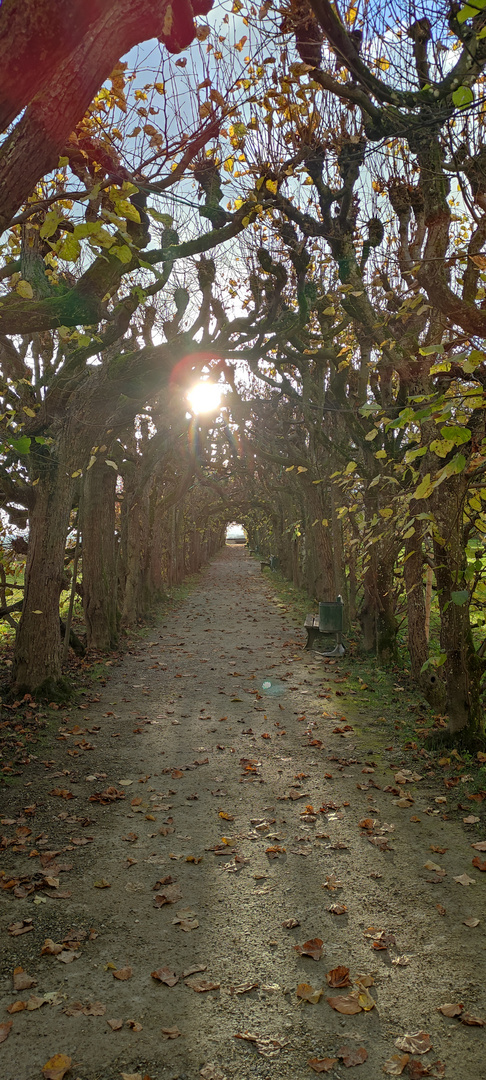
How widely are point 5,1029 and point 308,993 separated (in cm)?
144

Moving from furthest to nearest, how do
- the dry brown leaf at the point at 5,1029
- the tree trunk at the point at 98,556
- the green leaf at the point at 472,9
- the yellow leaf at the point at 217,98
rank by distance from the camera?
1. the tree trunk at the point at 98,556
2. the yellow leaf at the point at 217,98
3. the dry brown leaf at the point at 5,1029
4. the green leaf at the point at 472,9

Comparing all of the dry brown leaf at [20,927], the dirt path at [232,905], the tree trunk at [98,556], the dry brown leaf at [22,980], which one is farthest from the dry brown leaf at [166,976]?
the tree trunk at [98,556]

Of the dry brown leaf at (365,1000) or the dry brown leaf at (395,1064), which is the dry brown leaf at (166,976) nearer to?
the dry brown leaf at (365,1000)

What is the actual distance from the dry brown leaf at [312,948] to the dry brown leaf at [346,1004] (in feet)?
1.20

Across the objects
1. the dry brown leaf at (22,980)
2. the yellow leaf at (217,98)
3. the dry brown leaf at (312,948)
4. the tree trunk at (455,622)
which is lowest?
the dry brown leaf at (22,980)

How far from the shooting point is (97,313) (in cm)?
615

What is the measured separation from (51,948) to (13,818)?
206 cm

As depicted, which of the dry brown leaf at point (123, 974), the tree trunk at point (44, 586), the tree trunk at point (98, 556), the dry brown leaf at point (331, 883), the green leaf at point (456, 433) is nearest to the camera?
the green leaf at point (456, 433)

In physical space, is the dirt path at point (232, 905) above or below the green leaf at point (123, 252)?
below

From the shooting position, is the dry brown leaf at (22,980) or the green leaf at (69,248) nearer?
the dry brown leaf at (22,980)

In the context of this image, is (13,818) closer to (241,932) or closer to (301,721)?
(241,932)

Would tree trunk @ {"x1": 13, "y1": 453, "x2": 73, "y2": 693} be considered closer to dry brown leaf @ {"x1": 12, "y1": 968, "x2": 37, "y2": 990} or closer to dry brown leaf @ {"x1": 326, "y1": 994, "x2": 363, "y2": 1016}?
dry brown leaf @ {"x1": 12, "y1": 968, "x2": 37, "y2": 990}

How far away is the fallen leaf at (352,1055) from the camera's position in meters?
2.84

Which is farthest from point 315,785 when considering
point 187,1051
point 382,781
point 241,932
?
point 187,1051
